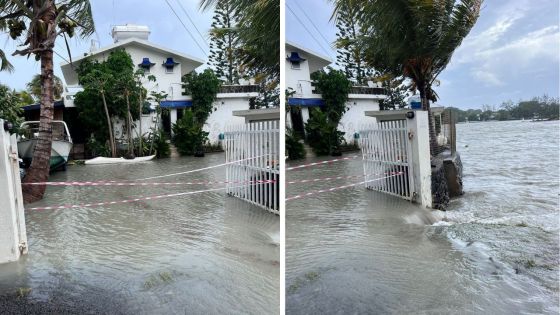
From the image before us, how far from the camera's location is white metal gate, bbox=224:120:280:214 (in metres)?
1.75

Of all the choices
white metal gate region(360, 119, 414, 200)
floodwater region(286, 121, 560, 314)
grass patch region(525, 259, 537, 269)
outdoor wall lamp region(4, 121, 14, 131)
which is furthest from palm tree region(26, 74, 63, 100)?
grass patch region(525, 259, 537, 269)

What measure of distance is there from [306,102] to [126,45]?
2.39ft

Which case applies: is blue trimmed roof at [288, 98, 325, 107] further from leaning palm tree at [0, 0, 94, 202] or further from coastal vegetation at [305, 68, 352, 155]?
leaning palm tree at [0, 0, 94, 202]

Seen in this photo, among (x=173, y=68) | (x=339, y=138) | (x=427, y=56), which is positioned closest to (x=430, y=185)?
(x=427, y=56)

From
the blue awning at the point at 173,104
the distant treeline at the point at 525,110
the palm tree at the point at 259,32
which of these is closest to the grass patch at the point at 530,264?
the distant treeline at the point at 525,110

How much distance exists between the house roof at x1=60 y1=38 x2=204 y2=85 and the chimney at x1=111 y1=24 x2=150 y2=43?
0.05ft

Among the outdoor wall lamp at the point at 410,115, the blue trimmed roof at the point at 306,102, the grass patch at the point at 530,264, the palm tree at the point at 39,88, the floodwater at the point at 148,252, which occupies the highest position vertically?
the palm tree at the point at 39,88

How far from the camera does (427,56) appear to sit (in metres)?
2.11

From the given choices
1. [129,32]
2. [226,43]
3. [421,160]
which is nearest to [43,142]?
[129,32]

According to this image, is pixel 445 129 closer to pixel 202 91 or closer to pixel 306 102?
→ pixel 306 102

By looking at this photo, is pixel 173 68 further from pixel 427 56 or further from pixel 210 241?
pixel 427 56

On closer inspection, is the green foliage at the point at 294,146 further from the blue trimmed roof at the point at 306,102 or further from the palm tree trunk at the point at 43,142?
the palm tree trunk at the point at 43,142

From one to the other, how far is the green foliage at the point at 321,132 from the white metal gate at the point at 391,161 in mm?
653

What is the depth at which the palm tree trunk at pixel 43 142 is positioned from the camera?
4.62 feet
